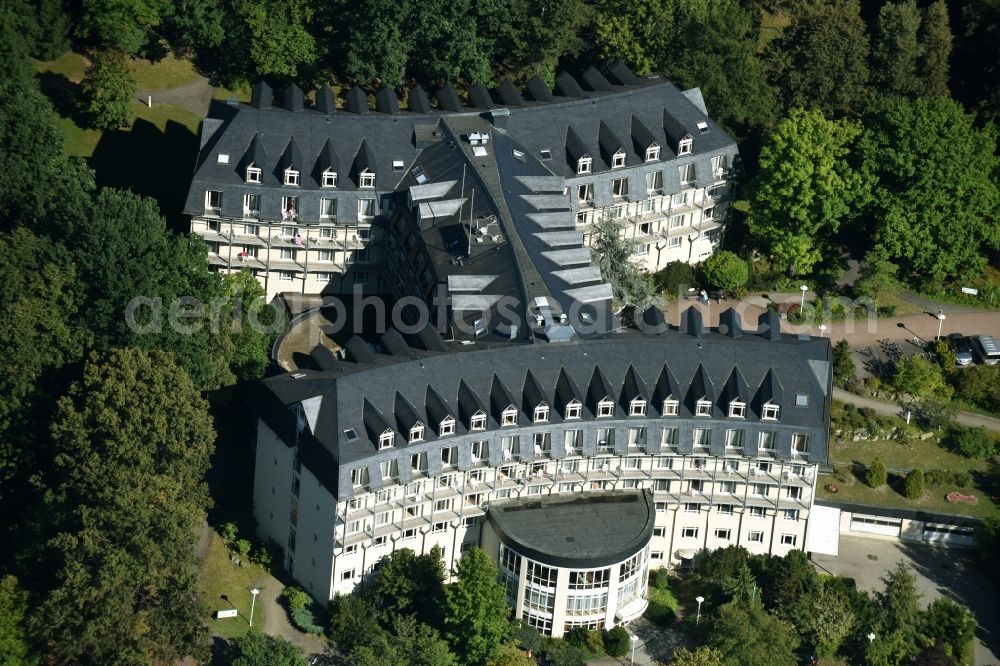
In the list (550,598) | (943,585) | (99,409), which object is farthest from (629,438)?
(99,409)

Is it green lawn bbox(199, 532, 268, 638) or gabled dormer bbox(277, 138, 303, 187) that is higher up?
gabled dormer bbox(277, 138, 303, 187)

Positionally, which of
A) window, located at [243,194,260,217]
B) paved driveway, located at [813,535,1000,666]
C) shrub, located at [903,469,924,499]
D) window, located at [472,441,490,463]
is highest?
Result: window, located at [243,194,260,217]

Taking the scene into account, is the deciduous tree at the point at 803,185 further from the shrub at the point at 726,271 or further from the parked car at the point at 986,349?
the parked car at the point at 986,349

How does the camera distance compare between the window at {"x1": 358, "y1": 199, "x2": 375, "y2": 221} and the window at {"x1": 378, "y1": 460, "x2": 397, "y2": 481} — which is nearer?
the window at {"x1": 378, "y1": 460, "x2": 397, "y2": 481}

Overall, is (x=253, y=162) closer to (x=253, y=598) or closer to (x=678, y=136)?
(x=678, y=136)

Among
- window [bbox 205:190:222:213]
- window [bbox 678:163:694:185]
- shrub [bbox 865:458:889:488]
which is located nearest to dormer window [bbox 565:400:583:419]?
shrub [bbox 865:458:889:488]

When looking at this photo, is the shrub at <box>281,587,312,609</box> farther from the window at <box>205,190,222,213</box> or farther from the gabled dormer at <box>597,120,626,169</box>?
the gabled dormer at <box>597,120,626,169</box>
